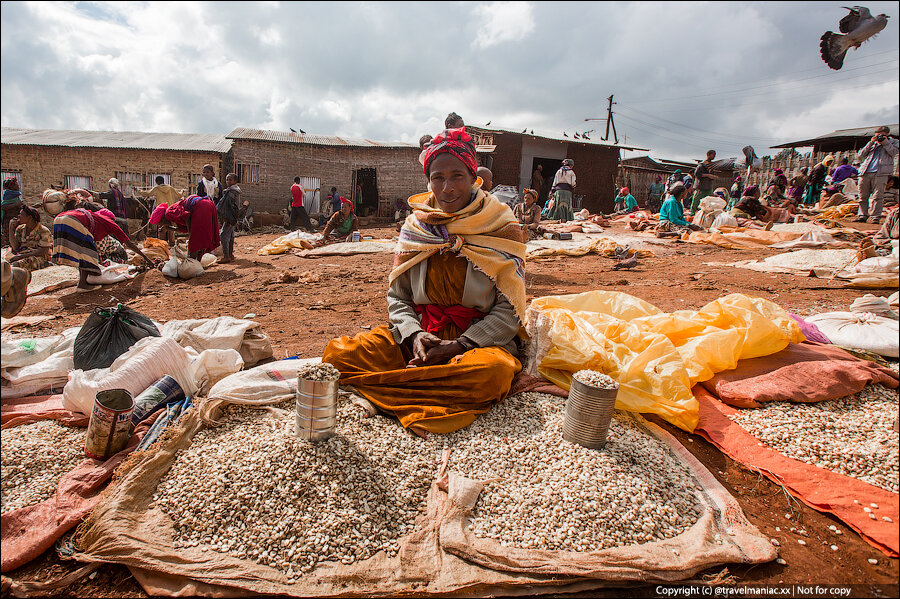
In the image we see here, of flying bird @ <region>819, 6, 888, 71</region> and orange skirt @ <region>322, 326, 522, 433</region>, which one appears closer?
flying bird @ <region>819, 6, 888, 71</region>

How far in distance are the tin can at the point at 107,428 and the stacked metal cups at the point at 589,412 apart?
216 centimetres

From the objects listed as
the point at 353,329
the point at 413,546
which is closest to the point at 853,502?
the point at 413,546

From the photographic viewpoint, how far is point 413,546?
187cm

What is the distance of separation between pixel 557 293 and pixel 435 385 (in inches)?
146

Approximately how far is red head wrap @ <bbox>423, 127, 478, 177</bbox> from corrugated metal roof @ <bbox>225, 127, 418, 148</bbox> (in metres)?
14.7

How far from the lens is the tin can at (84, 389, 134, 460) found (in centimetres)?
220

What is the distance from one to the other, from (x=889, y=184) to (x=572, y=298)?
10.4 meters

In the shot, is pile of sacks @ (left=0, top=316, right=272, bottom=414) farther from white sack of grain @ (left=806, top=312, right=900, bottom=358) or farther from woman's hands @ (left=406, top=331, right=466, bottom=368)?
white sack of grain @ (left=806, top=312, right=900, bottom=358)

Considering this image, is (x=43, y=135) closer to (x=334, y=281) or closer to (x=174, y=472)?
(x=334, y=281)

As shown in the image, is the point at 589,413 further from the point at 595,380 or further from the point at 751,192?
the point at 751,192

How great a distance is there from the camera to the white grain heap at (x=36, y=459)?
202 centimetres

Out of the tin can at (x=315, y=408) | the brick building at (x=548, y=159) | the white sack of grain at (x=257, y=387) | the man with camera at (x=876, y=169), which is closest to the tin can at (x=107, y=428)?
the white sack of grain at (x=257, y=387)

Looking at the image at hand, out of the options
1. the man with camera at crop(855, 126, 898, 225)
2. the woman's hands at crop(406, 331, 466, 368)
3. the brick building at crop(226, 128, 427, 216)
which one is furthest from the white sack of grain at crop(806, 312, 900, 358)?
the brick building at crop(226, 128, 427, 216)

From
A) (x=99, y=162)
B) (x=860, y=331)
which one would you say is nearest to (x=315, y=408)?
(x=860, y=331)
